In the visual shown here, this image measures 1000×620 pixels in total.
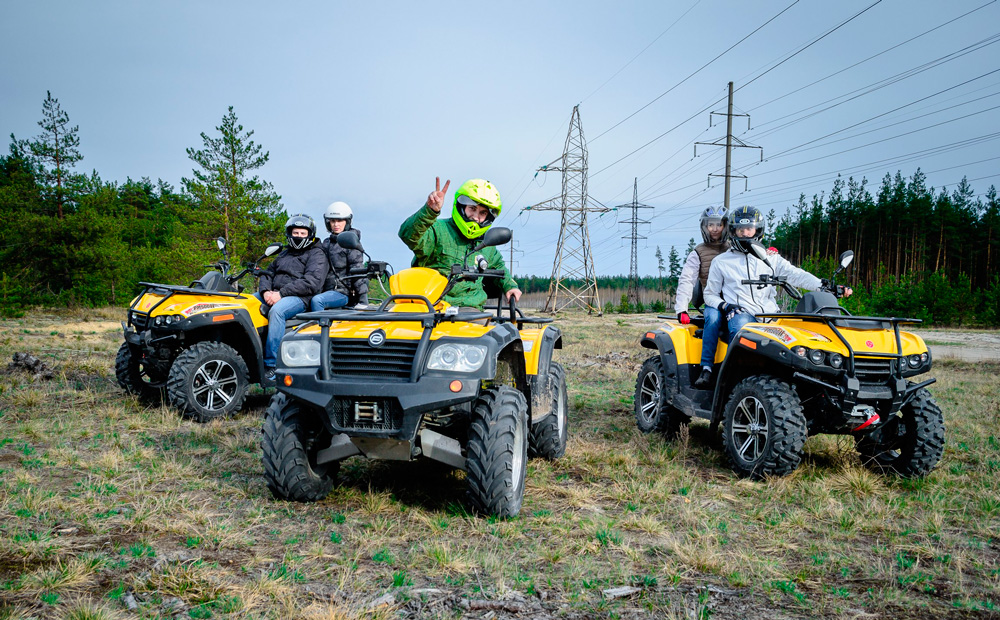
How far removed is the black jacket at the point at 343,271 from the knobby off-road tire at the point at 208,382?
4.53ft

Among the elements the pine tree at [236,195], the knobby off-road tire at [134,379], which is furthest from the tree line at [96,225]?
the knobby off-road tire at [134,379]

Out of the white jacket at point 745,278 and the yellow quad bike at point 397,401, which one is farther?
the white jacket at point 745,278

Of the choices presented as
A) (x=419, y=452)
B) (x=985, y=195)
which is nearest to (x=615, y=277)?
(x=985, y=195)

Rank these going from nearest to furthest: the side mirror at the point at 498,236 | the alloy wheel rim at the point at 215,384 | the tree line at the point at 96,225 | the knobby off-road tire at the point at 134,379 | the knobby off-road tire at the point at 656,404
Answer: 1. the side mirror at the point at 498,236
2. the knobby off-road tire at the point at 656,404
3. the alloy wheel rim at the point at 215,384
4. the knobby off-road tire at the point at 134,379
5. the tree line at the point at 96,225

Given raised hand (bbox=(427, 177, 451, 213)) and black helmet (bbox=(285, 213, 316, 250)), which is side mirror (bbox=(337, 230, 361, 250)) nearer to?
raised hand (bbox=(427, 177, 451, 213))

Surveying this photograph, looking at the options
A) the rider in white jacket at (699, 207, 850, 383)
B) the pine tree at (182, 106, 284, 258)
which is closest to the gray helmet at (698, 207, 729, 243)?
the rider in white jacket at (699, 207, 850, 383)

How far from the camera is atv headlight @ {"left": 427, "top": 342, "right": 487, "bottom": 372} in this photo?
397cm

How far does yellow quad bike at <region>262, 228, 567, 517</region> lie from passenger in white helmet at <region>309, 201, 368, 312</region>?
3427 mm

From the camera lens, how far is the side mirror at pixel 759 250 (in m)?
6.41

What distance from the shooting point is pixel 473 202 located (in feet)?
17.5

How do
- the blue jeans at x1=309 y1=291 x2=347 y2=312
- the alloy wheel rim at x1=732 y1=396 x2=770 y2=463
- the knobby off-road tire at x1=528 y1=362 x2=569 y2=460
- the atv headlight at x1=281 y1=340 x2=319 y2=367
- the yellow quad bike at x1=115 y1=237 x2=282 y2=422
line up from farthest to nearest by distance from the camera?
the blue jeans at x1=309 y1=291 x2=347 y2=312
the yellow quad bike at x1=115 y1=237 x2=282 y2=422
the knobby off-road tire at x1=528 y1=362 x2=569 y2=460
the alloy wheel rim at x1=732 y1=396 x2=770 y2=463
the atv headlight at x1=281 y1=340 x2=319 y2=367

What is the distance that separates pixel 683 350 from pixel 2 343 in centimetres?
1415

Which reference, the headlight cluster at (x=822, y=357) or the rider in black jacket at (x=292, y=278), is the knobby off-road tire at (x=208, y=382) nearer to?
the rider in black jacket at (x=292, y=278)

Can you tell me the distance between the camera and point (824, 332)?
5227mm
